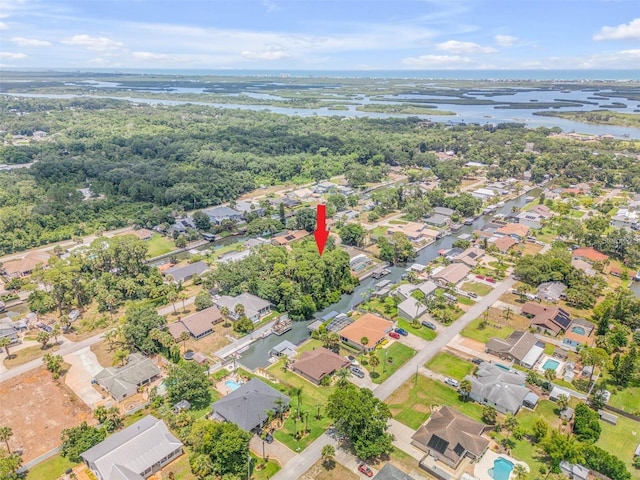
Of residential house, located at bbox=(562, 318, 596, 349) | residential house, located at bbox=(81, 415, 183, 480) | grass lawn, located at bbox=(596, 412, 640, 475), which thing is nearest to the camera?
residential house, located at bbox=(81, 415, 183, 480)

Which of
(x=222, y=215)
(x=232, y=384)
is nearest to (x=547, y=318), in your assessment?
(x=232, y=384)

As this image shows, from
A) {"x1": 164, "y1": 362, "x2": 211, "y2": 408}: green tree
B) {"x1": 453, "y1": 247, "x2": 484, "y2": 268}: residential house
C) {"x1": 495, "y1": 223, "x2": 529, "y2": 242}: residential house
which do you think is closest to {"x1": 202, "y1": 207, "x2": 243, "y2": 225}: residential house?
{"x1": 453, "y1": 247, "x2": 484, "y2": 268}: residential house

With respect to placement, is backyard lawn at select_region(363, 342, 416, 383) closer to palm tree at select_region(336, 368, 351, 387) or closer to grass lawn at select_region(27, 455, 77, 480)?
palm tree at select_region(336, 368, 351, 387)

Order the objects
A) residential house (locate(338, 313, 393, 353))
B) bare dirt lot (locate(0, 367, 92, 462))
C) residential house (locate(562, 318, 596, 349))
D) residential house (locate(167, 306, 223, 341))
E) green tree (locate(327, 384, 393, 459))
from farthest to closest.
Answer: residential house (locate(167, 306, 223, 341)) → residential house (locate(562, 318, 596, 349)) → residential house (locate(338, 313, 393, 353)) → bare dirt lot (locate(0, 367, 92, 462)) → green tree (locate(327, 384, 393, 459))

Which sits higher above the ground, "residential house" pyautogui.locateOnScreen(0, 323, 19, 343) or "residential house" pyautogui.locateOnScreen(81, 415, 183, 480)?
"residential house" pyautogui.locateOnScreen(81, 415, 183, 480)

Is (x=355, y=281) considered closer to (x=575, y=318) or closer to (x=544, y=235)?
(x=575, y=318)

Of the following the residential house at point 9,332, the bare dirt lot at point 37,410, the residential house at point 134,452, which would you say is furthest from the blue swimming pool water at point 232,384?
the residential house at point 9,332
